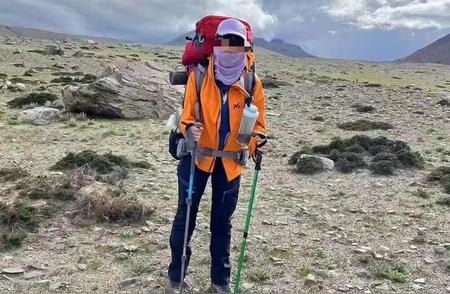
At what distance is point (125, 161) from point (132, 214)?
3871mm

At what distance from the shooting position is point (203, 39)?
539 centimetres

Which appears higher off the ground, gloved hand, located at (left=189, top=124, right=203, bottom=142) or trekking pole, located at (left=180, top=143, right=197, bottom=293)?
gloved hand, located at (left=189, top=124, right=203, bottom=142)

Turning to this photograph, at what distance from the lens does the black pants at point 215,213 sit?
18.6ft

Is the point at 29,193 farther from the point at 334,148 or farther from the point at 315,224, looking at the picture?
the point at 334,148

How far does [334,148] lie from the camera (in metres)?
14.7

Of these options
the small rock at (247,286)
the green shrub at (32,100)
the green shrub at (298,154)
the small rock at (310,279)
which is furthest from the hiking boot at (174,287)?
the green shrub at (32,100)

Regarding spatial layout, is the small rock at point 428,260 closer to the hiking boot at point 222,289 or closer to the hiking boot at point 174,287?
the hiking boot at point 222,289

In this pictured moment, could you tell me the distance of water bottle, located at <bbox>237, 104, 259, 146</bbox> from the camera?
210 inches

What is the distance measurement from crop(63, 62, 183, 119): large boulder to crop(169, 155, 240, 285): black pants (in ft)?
44.8

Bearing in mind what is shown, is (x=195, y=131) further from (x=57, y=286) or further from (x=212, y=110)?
(x=57, y=286)

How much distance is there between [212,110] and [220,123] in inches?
7.2

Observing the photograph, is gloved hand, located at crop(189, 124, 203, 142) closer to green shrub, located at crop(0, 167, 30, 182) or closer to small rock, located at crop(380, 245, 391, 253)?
small rock, located at crop(380, 245, 391, 253)

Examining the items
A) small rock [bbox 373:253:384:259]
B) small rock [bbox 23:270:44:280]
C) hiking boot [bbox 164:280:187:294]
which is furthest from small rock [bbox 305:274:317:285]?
small rock [bbox 23:270:44:280]

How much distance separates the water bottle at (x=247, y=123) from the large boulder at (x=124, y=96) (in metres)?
14.1
